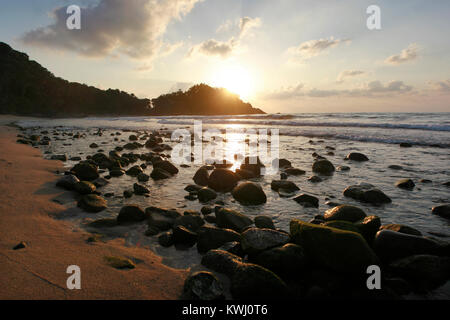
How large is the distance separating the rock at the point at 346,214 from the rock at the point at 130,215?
9.97 ft

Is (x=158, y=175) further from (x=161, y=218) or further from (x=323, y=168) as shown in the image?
(x=323, y=168)

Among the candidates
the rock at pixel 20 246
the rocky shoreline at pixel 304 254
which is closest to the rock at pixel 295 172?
the rocky shoreline at pixel 304 254

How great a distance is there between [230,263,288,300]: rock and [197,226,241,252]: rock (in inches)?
30.9

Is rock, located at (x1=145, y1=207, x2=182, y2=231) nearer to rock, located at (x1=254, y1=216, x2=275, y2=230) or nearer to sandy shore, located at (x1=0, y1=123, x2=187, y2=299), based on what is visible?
sandy shore, located at (x1=0, y1=123, x2=187, y2=299)

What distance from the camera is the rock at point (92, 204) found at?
4121 millimetres

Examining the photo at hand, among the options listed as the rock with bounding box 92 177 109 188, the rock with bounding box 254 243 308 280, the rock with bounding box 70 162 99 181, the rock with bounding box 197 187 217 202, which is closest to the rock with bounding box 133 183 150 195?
the rock with bounding box 92 177 109 188

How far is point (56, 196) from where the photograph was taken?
4.60 m

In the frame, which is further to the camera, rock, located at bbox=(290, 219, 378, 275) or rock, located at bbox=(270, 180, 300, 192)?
rock, located at bbox=(270, 180, 300, 192)

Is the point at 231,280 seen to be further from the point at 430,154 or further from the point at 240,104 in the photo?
the point at 240,104

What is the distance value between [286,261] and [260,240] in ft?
1.34

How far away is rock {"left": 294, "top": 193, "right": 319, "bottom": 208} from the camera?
4.48 meters

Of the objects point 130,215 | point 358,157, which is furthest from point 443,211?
point 130,215
